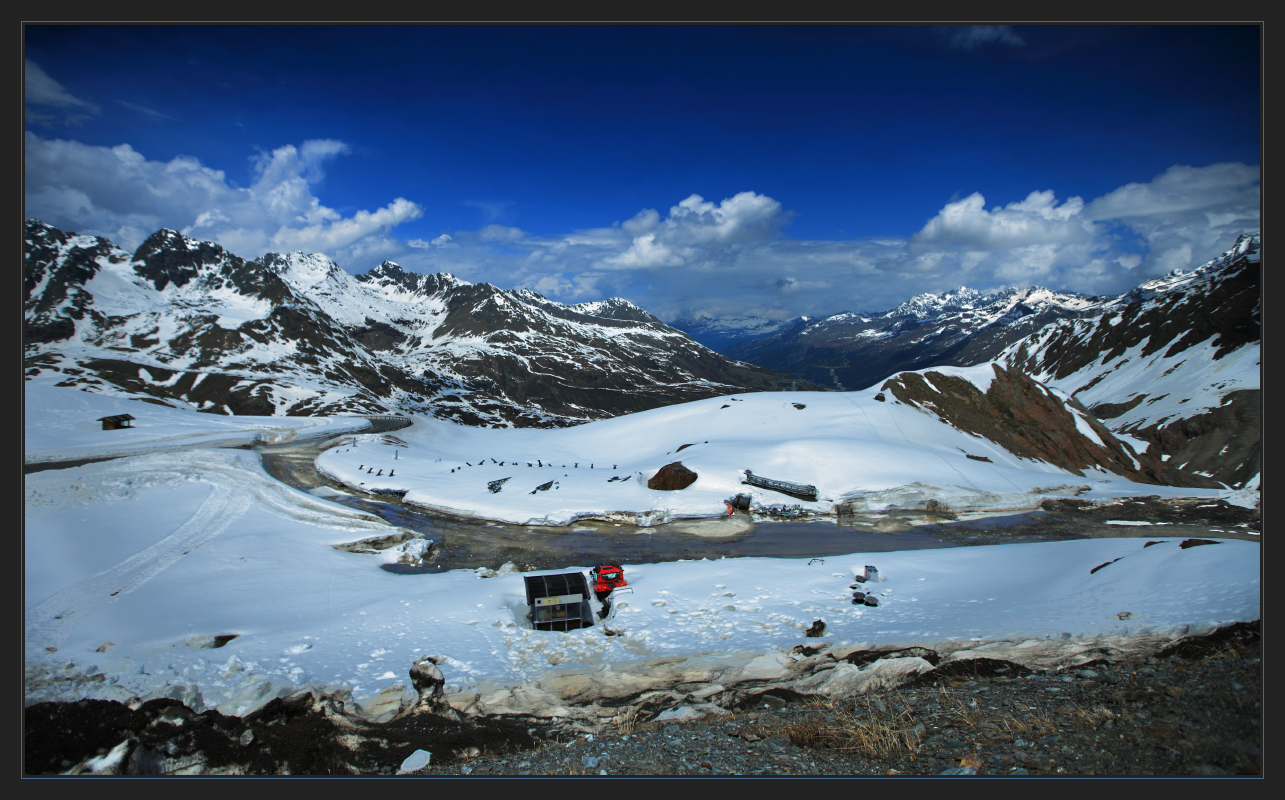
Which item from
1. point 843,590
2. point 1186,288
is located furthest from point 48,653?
point 1186,288

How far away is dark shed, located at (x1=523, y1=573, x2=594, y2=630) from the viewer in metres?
14.9

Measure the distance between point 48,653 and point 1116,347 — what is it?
766ft

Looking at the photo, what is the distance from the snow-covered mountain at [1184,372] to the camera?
85.2 metres

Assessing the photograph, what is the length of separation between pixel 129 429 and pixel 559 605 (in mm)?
55739

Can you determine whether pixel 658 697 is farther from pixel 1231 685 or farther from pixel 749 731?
pixel 1231 685

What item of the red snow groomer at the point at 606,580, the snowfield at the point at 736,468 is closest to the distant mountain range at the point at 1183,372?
the snowfield at the point at 736,468

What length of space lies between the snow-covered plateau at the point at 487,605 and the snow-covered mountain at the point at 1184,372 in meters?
62.8

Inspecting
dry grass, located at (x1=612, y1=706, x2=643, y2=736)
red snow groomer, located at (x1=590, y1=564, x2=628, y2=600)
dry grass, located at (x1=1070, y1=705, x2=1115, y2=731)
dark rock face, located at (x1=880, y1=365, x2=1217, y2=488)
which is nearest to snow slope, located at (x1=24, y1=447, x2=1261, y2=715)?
red snow groomer, located at (x1=590, y1=564, x2=628, y2=600)

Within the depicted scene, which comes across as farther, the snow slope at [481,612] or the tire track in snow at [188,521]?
the tire track in snow at [188,521]

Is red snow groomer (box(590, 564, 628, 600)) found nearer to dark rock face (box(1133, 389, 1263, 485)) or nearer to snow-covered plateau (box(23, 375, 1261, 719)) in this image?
snow-covered plateau (box(23, 375, 1261, 719))

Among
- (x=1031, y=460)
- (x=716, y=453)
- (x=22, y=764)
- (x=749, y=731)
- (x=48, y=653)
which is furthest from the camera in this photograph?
(x=1031, y=460)

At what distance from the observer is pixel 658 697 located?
11.6 m

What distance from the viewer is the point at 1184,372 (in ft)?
418

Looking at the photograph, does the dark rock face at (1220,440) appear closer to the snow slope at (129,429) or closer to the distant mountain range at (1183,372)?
the distant mountain range at (1183,372)
